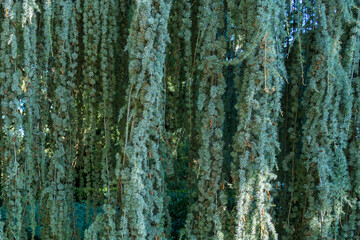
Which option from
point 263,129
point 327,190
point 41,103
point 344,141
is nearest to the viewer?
point 263,129

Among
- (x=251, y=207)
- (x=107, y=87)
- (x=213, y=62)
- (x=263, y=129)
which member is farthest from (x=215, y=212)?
(x=107, y=87)

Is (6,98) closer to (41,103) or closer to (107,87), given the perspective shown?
(41,103)

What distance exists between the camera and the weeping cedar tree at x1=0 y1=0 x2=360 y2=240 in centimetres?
183

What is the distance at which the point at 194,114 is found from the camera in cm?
231

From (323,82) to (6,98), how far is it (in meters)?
1.69

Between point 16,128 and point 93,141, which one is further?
point 93,141

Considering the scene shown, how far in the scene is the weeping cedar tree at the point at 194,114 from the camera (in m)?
1.83

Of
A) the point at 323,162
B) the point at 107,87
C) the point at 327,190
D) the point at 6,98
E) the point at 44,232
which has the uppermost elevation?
the point at 107,87

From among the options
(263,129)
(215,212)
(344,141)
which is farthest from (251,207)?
(344,141)

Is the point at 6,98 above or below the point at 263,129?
above

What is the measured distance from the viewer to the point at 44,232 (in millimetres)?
2266

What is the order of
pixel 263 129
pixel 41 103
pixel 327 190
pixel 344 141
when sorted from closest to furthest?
1. pixel 263 129
2. pixel 327 190
3. pixel 344 141
4. pixel 41 103

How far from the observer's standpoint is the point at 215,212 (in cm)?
201

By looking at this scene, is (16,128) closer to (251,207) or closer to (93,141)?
(93,141)
